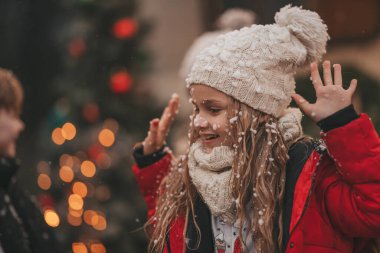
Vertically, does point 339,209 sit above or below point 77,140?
above

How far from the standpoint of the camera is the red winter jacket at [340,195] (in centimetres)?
235

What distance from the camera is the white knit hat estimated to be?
2635mm

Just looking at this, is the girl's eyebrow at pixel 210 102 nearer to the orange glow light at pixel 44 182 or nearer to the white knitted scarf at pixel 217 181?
the white knitted scarf at pixel 217 181

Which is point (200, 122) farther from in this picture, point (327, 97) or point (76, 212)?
point (76, 212)

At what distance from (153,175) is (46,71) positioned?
14.8ft

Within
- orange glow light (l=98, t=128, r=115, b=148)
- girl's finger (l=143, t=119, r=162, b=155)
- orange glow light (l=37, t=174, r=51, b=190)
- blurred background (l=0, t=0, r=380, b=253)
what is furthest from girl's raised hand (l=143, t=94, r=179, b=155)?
orange glow light (l=37, t=174, r=51, b=190)

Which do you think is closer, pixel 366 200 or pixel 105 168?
pixel 366 200

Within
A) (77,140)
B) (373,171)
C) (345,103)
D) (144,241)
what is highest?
(345,103)

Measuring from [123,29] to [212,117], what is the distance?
117 inches

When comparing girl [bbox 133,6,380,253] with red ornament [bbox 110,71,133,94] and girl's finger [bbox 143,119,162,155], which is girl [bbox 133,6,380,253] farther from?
red ornament [bbox 110,71,133,94]

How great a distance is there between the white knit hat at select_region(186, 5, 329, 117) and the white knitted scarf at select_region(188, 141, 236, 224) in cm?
25

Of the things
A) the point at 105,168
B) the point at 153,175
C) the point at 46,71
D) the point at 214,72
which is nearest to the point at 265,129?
the point at 214,72

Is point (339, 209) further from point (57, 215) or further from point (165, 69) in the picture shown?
point (165, 69)

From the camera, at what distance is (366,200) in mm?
2365
